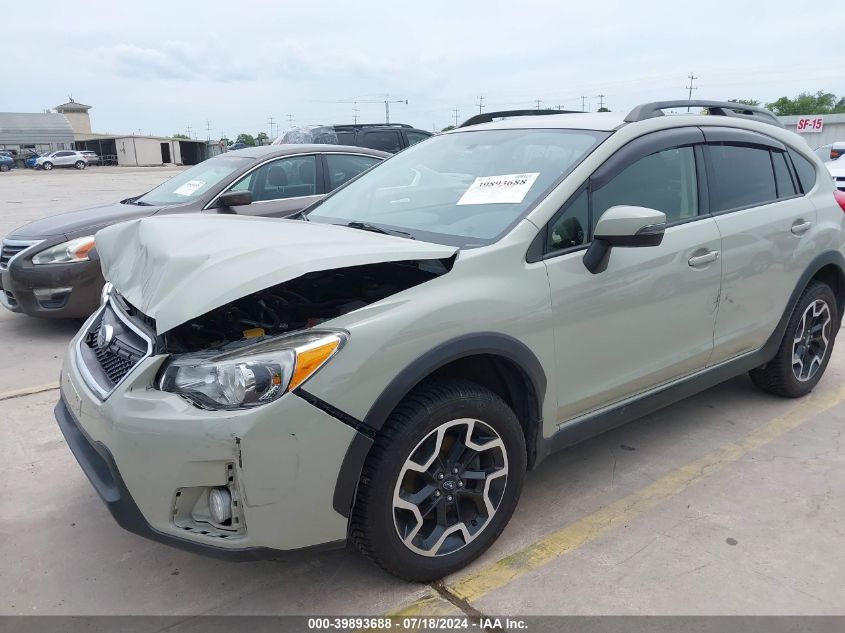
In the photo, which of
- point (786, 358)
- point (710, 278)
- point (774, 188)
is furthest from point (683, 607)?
point (774, 188)

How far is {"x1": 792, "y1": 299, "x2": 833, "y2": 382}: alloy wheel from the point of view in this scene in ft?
13.6

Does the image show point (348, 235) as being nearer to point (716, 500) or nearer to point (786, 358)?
point (716, 500)

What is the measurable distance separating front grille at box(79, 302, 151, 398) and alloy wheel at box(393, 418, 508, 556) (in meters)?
1.03

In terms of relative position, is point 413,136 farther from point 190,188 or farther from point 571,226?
point 571,226

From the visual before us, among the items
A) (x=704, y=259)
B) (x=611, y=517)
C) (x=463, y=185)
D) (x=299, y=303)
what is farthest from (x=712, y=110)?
(x=299, y=303)

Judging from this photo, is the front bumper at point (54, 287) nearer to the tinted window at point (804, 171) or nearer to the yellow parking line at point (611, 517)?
the yellow parking line at point (611, 517)

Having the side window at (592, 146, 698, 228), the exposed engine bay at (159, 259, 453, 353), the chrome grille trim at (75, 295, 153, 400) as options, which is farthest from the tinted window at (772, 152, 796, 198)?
the chrome grille trim at (75, 295, 153, 400)

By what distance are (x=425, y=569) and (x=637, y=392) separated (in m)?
1.34

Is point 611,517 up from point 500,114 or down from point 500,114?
down

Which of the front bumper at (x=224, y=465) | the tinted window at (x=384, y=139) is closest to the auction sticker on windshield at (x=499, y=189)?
the front bumper at (x=224, y=465)

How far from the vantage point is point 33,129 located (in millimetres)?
72250

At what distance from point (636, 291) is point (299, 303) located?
145cm

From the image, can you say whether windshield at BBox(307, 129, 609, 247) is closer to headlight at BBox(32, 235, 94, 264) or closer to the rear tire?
the rear tire

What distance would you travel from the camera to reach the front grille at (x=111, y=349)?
2447mm
